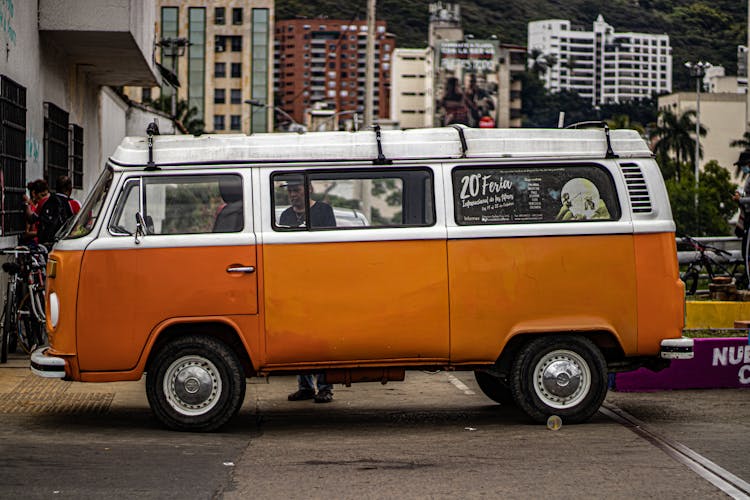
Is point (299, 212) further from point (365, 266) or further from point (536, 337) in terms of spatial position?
point (536, 337)

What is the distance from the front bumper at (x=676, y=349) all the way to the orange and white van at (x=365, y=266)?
0.02m

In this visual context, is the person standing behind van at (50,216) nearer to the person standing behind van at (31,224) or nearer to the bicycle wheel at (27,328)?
the person standing behind van at (31,224)

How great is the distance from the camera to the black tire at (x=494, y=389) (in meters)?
11.5

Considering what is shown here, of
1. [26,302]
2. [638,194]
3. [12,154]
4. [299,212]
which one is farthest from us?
[12,154]

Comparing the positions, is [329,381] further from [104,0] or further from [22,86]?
[104,0]

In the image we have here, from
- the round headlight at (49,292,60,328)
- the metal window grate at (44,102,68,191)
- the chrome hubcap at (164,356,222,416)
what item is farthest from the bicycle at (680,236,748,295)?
the round headlight at (49,292,60,328)

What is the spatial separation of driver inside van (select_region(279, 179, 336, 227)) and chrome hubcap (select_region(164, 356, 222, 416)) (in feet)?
4.09

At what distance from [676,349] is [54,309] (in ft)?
15.9

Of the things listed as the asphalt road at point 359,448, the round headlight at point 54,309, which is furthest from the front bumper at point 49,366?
the asphalt road at point 359,448

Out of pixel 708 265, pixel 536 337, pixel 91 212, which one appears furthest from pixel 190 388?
pixel 708 265

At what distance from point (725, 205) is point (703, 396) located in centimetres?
11288

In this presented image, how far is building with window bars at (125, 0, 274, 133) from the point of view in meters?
137

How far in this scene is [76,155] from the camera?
23.9m

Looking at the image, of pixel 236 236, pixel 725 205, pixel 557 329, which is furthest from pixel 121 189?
pixel 725 205
